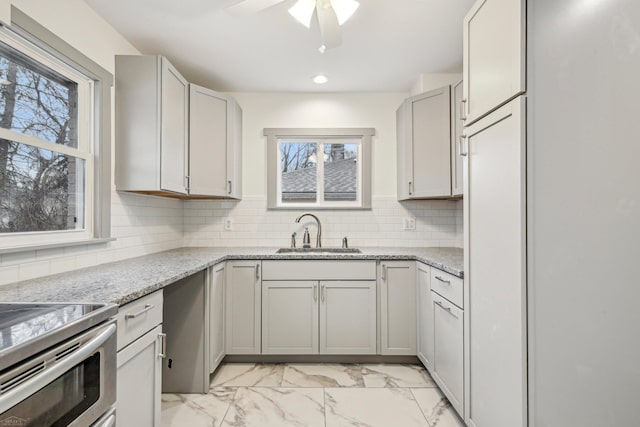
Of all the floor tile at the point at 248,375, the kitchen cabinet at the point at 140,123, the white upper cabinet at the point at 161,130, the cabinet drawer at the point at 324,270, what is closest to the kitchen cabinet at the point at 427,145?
the cabinet drawer at the point at 324,270

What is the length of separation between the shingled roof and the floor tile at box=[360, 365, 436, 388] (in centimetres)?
156

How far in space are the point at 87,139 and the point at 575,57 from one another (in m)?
2.42

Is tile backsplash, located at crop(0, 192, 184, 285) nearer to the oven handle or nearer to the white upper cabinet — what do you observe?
the white upper cabinet

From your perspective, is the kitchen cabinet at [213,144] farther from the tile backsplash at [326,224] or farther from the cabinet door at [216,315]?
the cabinet door at [216,315]

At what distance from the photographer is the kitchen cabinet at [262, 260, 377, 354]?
8.24 feet

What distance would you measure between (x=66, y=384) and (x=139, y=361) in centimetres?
43

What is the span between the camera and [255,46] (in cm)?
235

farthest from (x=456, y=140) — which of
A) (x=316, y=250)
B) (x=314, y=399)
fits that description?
(x=314, y=399)

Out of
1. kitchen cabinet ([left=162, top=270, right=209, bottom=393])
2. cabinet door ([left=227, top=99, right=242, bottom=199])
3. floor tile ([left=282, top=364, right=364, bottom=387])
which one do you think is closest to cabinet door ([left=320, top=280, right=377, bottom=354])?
floor tile ([left=282, top=364, right=364, bottom=387])

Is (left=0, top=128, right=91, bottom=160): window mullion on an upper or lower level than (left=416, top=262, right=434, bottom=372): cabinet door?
upper

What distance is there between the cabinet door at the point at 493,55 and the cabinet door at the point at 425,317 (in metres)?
1.16

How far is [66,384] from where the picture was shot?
902 mm

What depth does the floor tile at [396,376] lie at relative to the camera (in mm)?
2252

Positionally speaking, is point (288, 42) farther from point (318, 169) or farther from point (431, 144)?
point (431, 144)
